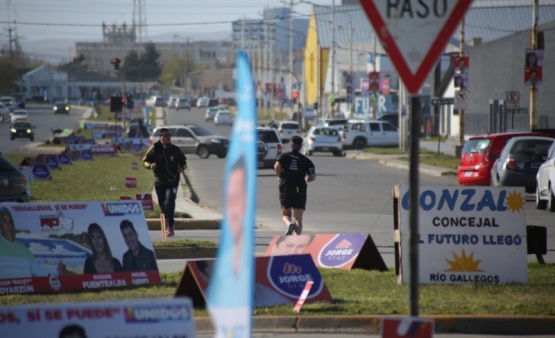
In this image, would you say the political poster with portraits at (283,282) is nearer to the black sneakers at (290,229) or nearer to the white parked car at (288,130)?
the black sneakers at (290,229)

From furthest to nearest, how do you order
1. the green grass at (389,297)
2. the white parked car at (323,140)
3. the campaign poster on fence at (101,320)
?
the white parked car at (323,140) → the green grass at (389,297) → the campaign poster on fence at (101,320)

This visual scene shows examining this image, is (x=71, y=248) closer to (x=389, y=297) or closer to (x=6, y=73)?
(x=389, y=297)

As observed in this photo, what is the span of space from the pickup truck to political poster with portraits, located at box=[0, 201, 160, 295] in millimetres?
48623

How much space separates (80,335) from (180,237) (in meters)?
14.0

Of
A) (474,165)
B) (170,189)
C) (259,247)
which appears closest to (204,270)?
(259,247)

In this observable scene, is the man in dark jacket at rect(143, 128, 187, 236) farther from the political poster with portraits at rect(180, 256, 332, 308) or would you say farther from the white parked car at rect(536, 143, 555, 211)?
the white parked car at rect(536, 143, 555, 211)

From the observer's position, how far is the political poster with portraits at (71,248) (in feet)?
39.2

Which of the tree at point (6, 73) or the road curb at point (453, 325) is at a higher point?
the tree at point (6, 73)

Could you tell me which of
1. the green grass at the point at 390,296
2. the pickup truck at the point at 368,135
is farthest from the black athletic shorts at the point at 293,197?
the pickup truck at the point at 368,135

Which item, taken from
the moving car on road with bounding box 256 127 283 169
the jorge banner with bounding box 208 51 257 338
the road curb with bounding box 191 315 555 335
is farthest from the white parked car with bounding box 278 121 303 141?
the jorge banner with bounding box 208 51 257 338

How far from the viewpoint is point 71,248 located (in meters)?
12.1

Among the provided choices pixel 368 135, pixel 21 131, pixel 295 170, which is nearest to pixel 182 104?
pixel 21 131

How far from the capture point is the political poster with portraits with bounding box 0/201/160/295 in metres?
12.0

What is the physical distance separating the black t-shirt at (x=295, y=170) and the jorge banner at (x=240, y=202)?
12.2 meters
